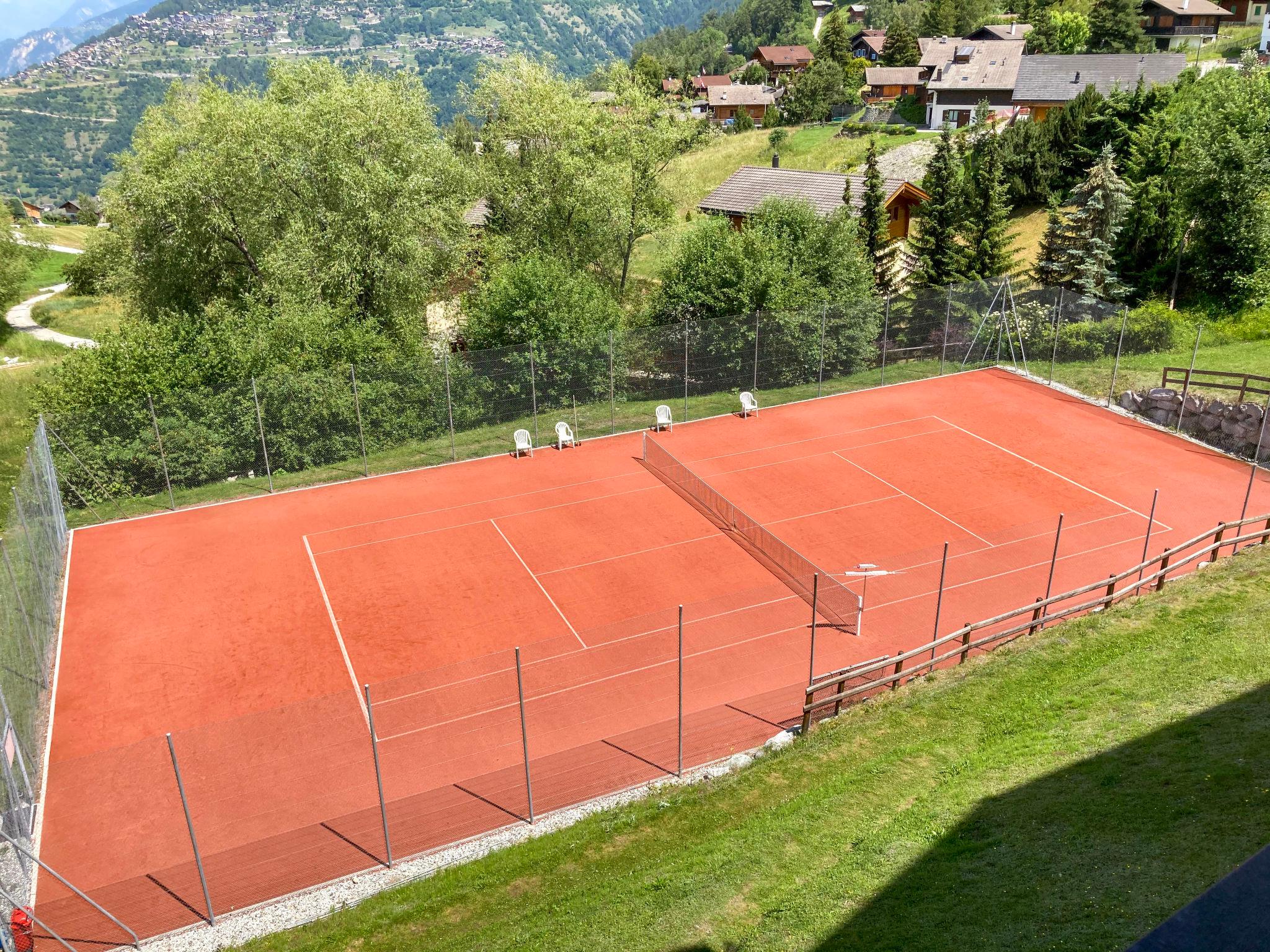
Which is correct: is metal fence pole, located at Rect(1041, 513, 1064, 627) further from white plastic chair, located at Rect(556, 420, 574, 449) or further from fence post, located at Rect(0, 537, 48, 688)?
fence post, located at Rect(0, 537, 48, 688)

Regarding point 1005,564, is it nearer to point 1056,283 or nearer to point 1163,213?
point 1056,283

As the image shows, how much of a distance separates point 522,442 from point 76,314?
40907 mm

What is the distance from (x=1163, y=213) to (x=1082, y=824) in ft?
110

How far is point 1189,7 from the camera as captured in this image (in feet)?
261

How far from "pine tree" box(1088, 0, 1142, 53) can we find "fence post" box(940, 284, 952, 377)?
5303 centimetres

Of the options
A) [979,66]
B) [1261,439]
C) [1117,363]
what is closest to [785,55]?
[979,66]

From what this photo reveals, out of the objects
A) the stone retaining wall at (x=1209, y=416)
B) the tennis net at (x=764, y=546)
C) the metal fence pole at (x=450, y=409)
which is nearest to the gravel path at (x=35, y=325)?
the metal fence pole at (x=450, y=409)

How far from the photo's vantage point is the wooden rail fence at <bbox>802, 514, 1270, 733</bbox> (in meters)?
14.2

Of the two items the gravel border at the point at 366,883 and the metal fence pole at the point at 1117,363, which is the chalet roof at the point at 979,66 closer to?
the metal fence pole at the point at 1117,363

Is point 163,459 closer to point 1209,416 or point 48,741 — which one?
point 48,741

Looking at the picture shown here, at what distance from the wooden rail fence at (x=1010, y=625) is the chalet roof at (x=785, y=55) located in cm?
12162

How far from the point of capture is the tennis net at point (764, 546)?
17234mm

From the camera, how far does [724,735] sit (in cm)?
1441

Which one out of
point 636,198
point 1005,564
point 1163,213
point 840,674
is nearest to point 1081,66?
point 1163,213
